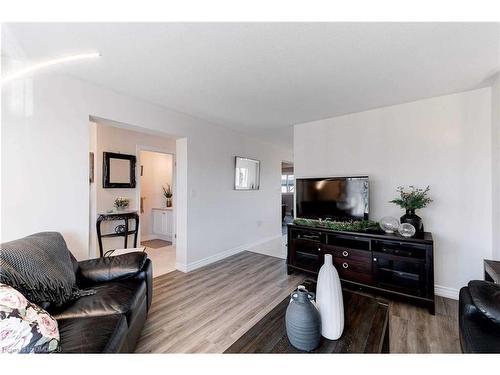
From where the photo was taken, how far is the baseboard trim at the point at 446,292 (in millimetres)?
2312

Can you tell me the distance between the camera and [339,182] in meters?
2.74

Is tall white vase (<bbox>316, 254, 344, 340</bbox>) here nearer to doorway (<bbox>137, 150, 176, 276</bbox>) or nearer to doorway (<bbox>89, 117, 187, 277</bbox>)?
doorway (<bbox>89, 117, 187, 277</bbox>)

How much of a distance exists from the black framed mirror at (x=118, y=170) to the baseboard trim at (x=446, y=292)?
458 centimetres

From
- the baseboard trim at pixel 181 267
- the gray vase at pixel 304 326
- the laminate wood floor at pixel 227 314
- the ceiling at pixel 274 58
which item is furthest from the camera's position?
the baseboard trim at pixel 181 267

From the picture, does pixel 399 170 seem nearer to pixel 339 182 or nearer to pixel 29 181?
pixel 339 182

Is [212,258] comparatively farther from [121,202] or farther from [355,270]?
[355,270]

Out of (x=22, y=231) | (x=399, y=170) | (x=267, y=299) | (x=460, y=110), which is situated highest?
(x=460, y=110)

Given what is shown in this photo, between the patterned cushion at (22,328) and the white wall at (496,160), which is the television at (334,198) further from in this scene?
the patterned cushion at (22,328)

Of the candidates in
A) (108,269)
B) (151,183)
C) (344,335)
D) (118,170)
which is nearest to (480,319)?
(344,335)

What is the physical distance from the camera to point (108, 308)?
133 cm

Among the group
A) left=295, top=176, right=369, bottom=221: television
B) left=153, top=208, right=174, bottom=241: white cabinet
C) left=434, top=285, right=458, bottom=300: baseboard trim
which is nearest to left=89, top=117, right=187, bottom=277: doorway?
left=153, top=208, right=174, bottom=241: white cabinet

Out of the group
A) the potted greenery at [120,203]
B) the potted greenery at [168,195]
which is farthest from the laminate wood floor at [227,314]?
the potted greenery at [168,195]
